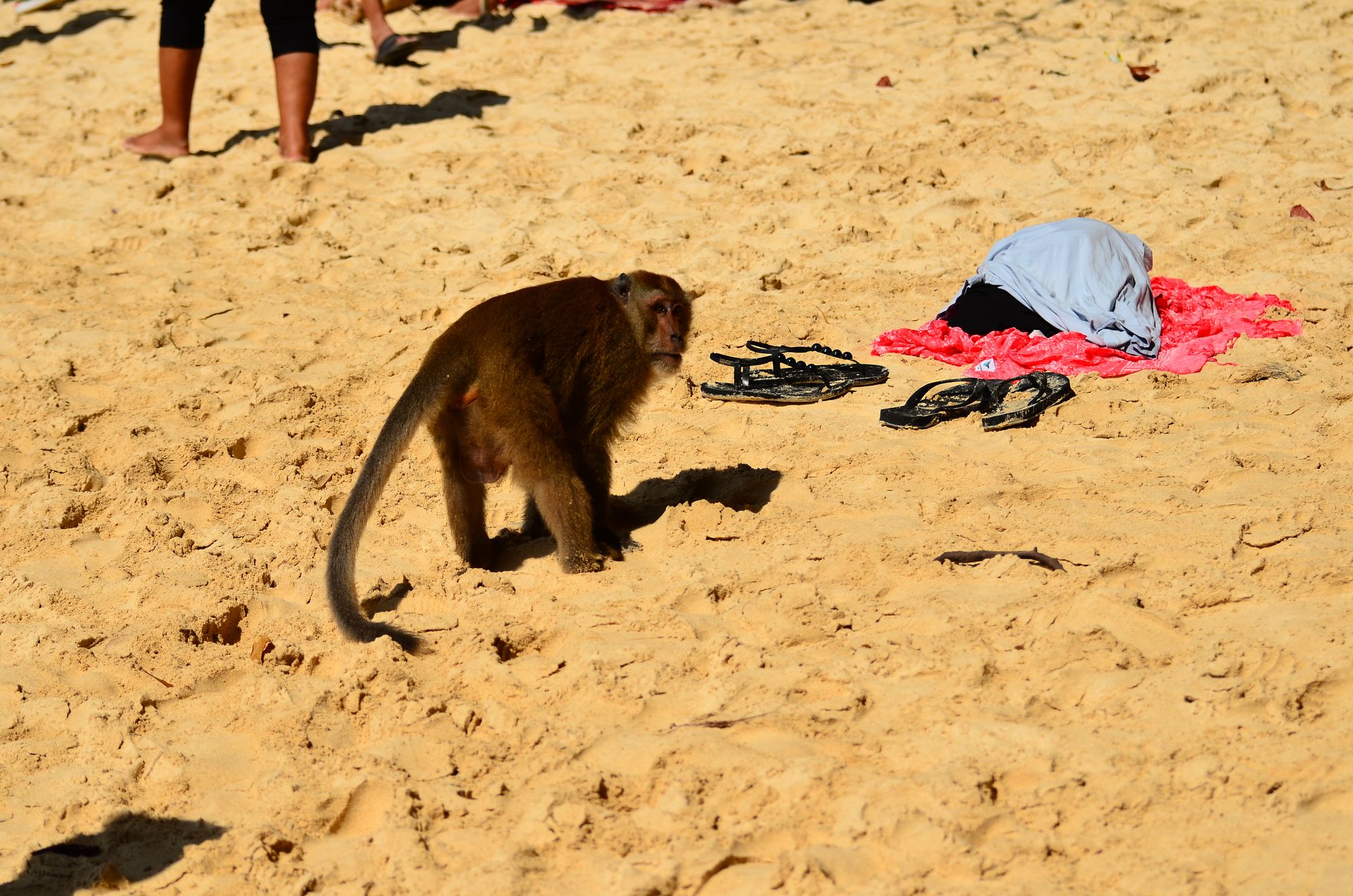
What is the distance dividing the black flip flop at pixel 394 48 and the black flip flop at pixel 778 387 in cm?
501

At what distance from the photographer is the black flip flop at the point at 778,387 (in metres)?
5.45

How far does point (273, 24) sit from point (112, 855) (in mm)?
6297

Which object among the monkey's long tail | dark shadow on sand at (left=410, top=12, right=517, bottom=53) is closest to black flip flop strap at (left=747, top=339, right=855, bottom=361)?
the monkey's long tail

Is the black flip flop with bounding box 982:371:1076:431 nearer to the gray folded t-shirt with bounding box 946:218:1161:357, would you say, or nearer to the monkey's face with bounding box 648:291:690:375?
the gray folded t-shirt with bounding box 946:218:1161:357

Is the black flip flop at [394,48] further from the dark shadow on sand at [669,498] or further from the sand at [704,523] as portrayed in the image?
the dark shadow on sand at [669,498]

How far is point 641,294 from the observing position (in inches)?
177

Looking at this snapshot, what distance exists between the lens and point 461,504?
14.2ft

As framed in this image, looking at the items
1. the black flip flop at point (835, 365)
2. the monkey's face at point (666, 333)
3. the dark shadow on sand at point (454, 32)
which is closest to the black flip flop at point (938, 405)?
the black flip flop at point (835, 365)

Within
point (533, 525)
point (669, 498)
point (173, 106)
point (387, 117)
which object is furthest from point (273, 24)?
point (669, 498)

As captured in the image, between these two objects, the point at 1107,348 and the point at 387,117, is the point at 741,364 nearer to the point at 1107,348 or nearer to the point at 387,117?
the point at 1107,348

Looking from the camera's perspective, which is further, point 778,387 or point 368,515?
point 778,387

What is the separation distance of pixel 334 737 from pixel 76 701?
0.83 m

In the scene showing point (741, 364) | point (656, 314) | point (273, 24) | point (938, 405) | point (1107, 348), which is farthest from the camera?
point (273, 24)

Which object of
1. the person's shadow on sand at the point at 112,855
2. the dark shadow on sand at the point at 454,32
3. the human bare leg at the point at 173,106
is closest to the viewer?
the person's shadow on sand at the point at 112,855
